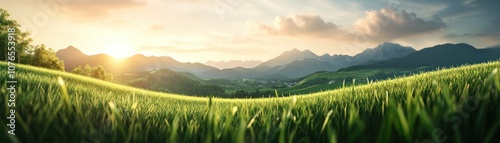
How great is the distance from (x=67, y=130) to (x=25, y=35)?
8133 centimetres

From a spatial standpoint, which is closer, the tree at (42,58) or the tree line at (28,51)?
the tree line at (28,51)

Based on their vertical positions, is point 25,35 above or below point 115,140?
above

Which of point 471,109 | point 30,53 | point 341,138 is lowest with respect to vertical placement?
point 341,138

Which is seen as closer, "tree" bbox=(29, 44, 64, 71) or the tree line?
the tree line

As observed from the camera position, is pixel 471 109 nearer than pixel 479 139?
No

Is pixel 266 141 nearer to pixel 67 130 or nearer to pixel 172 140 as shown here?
pixel 172 140

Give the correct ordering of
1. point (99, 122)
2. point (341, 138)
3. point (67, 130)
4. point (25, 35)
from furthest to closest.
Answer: point (25, 35), point (99, 122), point (341, 138), point (67, 130)

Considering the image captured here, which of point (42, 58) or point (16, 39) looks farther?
point (42, 58)

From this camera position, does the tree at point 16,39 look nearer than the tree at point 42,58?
Yes

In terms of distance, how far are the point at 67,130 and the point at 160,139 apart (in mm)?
474

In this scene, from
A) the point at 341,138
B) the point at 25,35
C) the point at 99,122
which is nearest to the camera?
the point at 341,138

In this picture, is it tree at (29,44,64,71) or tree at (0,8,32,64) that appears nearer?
tree at (0,8,32,64)

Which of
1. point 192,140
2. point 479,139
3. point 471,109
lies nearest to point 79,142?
point 192,140

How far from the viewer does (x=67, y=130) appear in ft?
5.68
